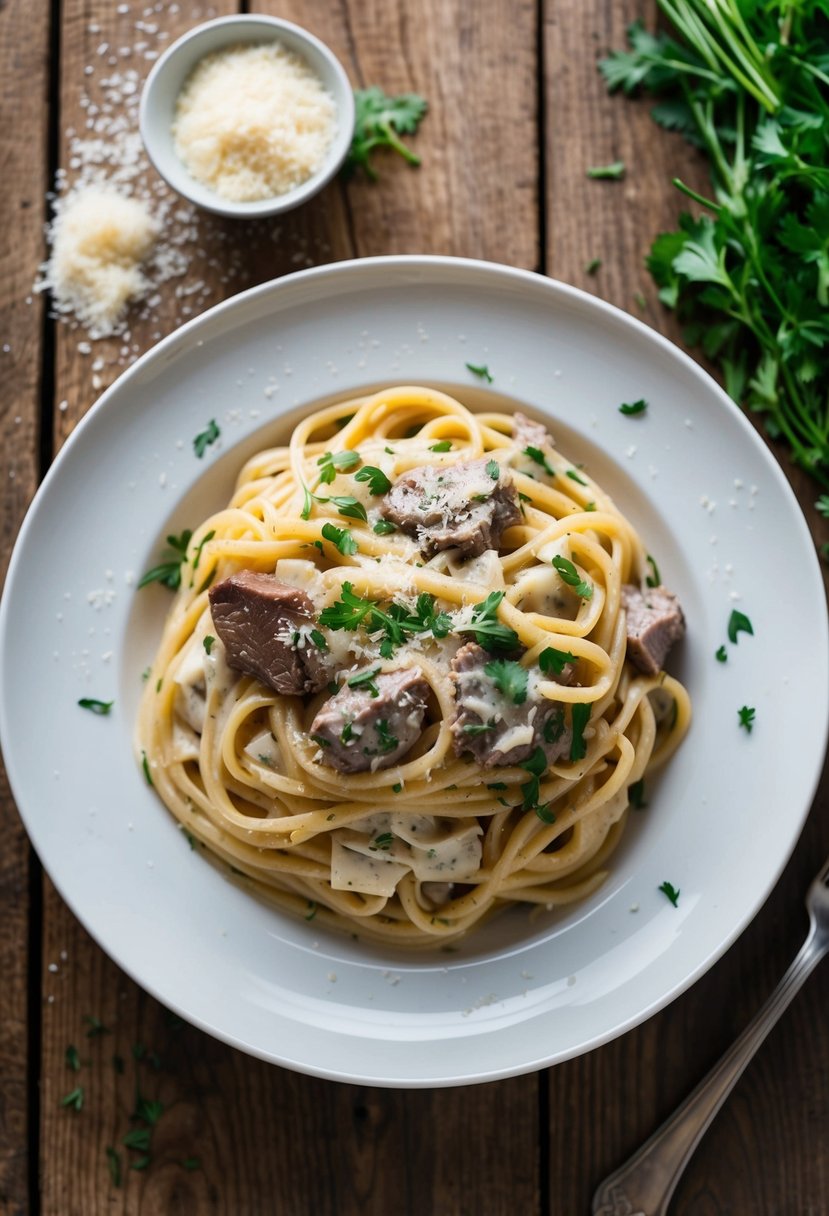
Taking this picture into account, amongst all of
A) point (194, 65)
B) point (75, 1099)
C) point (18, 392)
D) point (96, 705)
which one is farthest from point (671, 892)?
point (194, 65)

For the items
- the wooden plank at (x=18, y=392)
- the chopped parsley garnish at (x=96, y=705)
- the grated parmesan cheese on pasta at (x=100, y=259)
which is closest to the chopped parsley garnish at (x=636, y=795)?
the chopped parsley garnish at (x=96, y=705)

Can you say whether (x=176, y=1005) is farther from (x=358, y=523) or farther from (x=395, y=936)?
(x=358, y=523)

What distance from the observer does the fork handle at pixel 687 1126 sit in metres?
3.81

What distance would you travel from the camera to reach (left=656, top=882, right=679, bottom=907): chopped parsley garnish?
353 centimetres

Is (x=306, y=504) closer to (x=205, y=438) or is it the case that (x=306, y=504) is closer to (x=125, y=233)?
(x=205, y=438)

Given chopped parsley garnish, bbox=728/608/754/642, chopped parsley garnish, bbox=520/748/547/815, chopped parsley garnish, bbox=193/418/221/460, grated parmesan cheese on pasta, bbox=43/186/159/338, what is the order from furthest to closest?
grated parmesan cheese on pasta, bbox=43/186/159/338 < chopped parsley garnish, bbox=193/418/221/460 < chopped parsley garnish, bbox=728/608/754/642 < chopped parsley garnish, bbox=520/748/547/815

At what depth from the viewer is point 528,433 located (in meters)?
3.67

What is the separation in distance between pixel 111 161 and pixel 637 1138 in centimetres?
409

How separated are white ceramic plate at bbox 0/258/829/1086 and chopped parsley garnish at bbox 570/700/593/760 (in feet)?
1.53

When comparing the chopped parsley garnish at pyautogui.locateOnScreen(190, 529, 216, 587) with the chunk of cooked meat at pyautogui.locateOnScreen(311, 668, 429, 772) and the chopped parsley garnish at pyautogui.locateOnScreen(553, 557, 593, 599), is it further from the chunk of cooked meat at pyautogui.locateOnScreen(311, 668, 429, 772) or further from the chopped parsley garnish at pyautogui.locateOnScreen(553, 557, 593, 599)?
the chopped parsley garnish at pyautogui.locateOnScreen(553, 557, 593, 599)

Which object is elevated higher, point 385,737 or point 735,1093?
point 385,737

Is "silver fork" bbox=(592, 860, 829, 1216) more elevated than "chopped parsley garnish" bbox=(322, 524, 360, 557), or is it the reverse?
"chopped parsley garnish" bbox=(322, 524, 360, 557)

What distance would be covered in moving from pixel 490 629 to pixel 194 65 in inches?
95.3

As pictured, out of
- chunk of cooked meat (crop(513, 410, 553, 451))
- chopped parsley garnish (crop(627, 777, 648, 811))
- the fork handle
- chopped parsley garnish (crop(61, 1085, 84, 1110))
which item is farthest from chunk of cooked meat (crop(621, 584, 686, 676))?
chopped parsley garnish (crop(61, 1085, 84, 1110))
